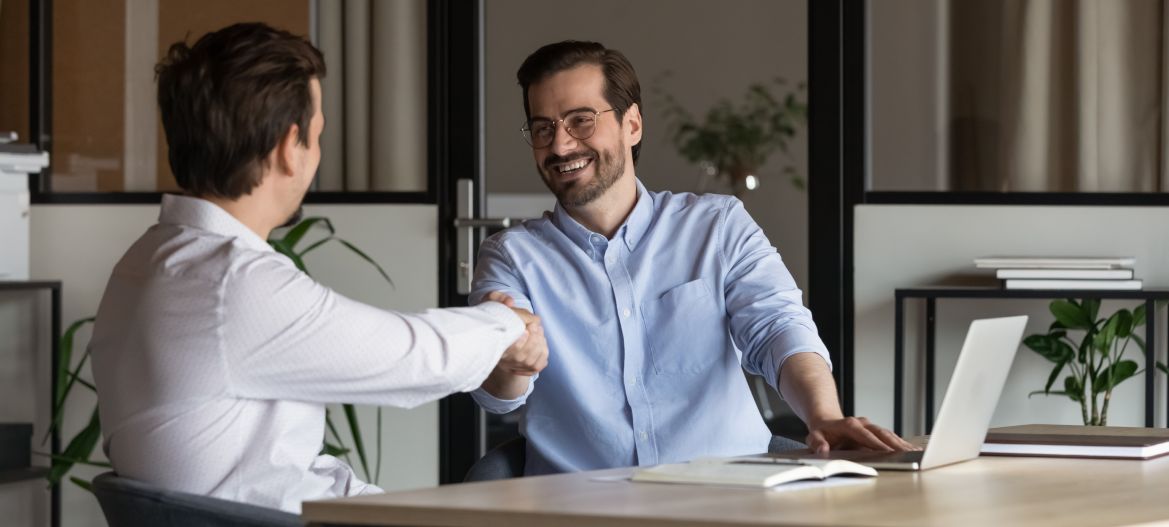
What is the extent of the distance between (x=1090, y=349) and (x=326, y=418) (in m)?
2.00

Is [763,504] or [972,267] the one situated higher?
[972,267]

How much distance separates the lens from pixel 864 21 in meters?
4.02

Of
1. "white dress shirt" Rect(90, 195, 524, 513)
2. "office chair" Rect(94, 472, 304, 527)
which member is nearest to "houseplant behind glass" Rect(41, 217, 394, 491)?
"white dress shirt" Rect(90, 195, 524, 513)

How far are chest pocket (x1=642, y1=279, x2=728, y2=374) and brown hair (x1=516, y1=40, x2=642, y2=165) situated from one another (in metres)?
0.38

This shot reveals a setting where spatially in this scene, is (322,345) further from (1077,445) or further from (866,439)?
(1077,445)

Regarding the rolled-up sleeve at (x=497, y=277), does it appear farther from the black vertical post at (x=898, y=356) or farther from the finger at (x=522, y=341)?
the black vertical post at (x=898, y=356)

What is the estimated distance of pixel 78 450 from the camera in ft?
13.0

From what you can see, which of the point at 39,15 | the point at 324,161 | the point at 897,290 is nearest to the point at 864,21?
the point at 897,290

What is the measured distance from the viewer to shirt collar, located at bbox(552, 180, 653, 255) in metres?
2.59

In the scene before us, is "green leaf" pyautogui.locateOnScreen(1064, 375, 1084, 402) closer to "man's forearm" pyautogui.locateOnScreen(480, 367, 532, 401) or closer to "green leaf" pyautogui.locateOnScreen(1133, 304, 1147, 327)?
"green leaf" pyautogui.locateOnScreen(1133, 304, 1147, 327)

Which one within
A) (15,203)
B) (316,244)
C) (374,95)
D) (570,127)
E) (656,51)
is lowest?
(316,244)

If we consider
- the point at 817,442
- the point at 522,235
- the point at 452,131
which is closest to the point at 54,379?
the point at 452,131

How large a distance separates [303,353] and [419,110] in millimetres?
2784

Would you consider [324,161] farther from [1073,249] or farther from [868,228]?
[1073,249]
